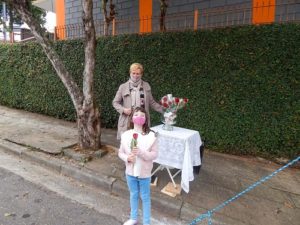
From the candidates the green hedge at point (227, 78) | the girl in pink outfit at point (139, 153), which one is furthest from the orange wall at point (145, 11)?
the girl in pink outfit at point (139, 153)

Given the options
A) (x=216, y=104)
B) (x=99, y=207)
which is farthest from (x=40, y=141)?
(x=216, y=104)

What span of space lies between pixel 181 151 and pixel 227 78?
Result: 7.07 feet

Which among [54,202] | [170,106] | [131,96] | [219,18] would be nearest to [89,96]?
[131,96]

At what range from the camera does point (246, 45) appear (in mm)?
4477

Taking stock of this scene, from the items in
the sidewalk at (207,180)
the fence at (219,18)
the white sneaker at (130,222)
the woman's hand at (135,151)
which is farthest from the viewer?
the fence at (219,18)

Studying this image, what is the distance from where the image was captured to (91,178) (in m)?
3.80

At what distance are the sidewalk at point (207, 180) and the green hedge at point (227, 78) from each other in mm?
504

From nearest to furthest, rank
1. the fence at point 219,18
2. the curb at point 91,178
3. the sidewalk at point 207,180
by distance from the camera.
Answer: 1. the sidewalk at point 207,180
2. the curb at point 91,178
3. the fence at point 219,18

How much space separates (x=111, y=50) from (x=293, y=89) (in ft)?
13.4

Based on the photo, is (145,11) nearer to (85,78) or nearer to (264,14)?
(264,14)

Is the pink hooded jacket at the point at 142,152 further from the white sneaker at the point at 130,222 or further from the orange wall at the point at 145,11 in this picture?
the orange wall at the point at 145,11

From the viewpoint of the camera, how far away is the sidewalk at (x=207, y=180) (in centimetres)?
301

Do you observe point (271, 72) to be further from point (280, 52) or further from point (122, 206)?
point (122, 206)

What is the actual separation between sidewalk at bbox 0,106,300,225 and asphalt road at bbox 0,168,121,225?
57cm
